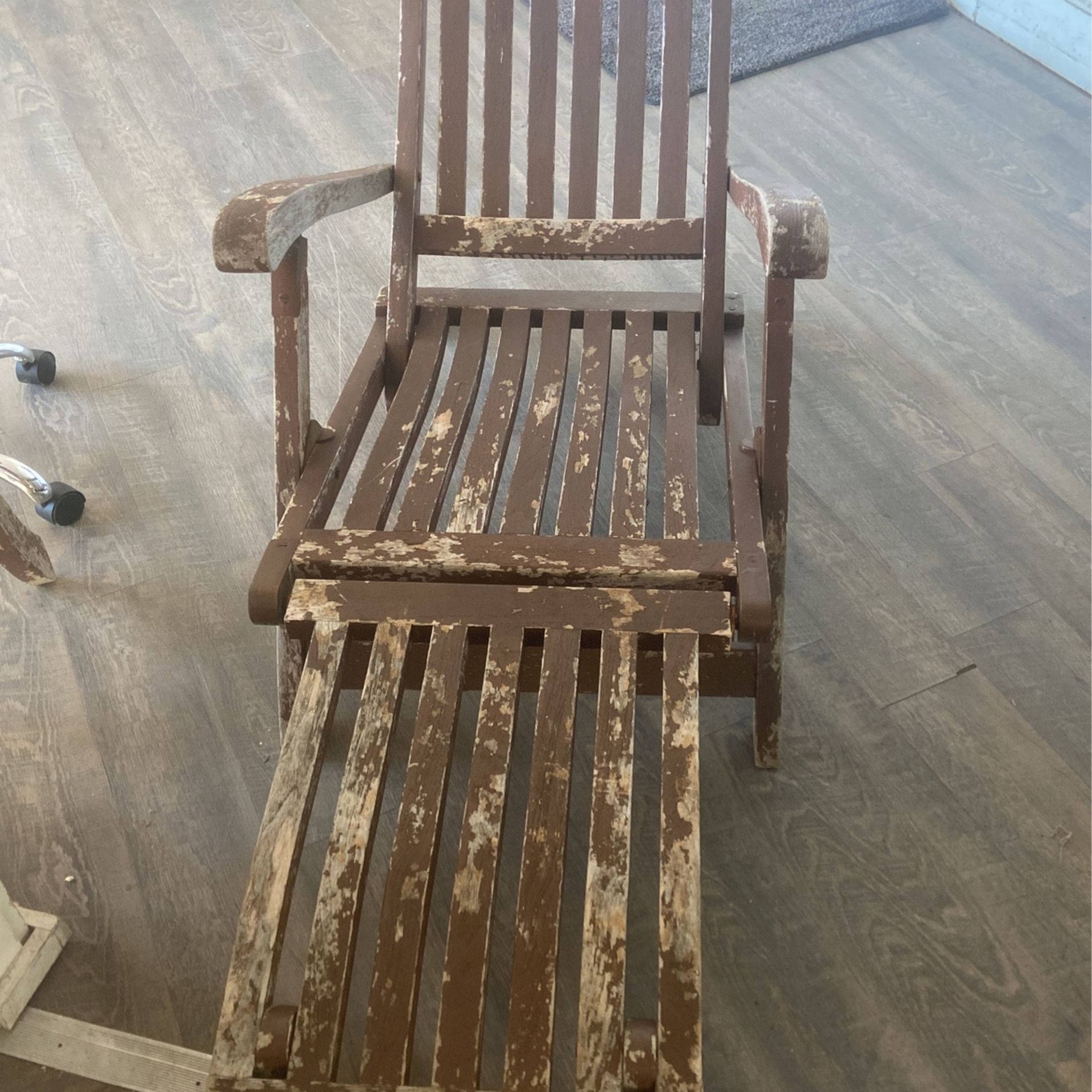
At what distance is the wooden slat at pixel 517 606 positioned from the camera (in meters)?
1.37

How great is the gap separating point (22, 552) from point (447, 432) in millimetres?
829

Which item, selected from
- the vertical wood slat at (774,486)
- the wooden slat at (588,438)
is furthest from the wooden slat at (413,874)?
the vertical wood slat at (774,486)

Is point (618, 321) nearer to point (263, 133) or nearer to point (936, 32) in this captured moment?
point (263, 133)

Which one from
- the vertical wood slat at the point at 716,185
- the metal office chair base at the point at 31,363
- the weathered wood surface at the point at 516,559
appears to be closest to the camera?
the weathered wood surface at the point at 516,559

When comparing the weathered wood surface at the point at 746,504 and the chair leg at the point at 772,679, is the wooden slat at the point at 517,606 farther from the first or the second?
the chair leg at the point at 772,679

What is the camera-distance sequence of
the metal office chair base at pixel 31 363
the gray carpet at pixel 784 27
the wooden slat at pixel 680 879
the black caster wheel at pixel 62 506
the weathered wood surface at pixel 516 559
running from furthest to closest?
the gray carpet at pixel 784 27 → the metal office chair base at pixel 31 363 → the black caster wheel at pixel 62 506 → the weathered wood surface at pixel 516 559 → the wooden slat at pixel 680 879

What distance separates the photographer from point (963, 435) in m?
2.19

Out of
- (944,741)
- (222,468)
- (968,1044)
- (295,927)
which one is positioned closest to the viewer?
(968,1044)

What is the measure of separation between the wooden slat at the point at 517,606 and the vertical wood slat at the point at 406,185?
1.63 feet

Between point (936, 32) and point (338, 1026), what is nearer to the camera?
point (338, 1026)

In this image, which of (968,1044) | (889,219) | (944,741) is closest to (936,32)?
(889,219)

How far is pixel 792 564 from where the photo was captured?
6.50 ft

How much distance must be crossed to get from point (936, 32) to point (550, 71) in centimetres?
202

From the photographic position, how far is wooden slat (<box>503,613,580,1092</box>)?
3.48ft
